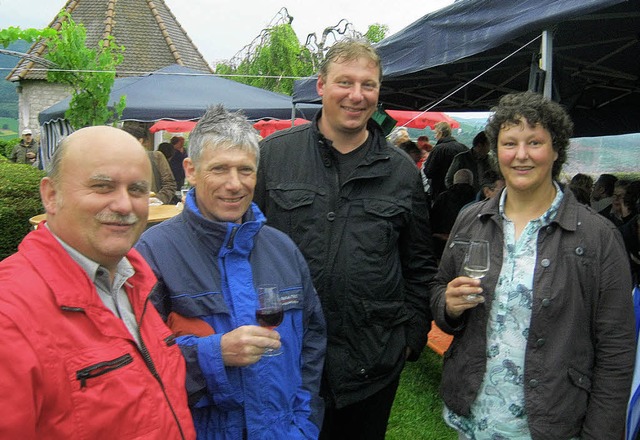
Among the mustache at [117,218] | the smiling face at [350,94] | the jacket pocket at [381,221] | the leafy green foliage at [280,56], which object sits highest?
the leafy green foliage at [280,56]

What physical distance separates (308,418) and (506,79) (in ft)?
19.7

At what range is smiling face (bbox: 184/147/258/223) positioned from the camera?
198 cm

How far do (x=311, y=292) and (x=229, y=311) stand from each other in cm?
40

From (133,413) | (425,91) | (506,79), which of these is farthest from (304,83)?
(133,413)

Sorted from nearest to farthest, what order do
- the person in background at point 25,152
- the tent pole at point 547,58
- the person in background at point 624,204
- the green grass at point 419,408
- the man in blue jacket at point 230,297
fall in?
the man in blue jacket at point 230,297
the tent pole at point 547,58
the green grass at point 419,408
the person in background at point 624,204
the person in background at point 25,152

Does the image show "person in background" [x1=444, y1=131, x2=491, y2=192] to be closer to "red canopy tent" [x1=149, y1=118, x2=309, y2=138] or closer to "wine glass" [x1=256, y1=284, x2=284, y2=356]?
"red canopy tent" [x1=149, y1=118, x2=309, y2=138]

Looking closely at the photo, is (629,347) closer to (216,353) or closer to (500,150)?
(500,150)

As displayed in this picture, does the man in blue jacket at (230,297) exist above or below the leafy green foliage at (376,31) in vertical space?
below

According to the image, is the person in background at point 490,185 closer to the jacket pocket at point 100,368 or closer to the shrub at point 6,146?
the jacket pocket at point 100,368

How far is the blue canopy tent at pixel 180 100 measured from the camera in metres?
9.33

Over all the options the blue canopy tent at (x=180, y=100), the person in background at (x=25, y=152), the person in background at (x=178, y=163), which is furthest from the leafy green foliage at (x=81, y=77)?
the person in background at (x=25, y=152)

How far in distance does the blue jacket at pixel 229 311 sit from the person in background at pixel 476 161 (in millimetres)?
5003

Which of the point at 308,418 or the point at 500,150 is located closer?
the point at 308,418

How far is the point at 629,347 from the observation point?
198cm
